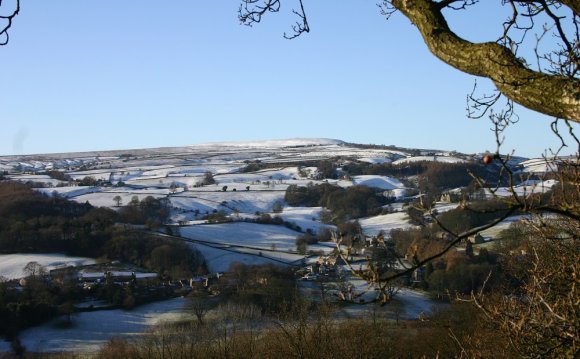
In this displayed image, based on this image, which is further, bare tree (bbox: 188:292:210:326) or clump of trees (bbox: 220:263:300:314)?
clump of trees (bbox: 220:263:300:314)

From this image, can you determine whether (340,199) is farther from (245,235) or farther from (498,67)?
(498,67)

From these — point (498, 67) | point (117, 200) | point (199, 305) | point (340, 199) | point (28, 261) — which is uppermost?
point (498, 67)

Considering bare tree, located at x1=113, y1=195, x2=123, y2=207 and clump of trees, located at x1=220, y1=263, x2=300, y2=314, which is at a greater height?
bare tree, located at x1=113, y1=195, x2=123, y2=207

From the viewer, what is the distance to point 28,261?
4303cm

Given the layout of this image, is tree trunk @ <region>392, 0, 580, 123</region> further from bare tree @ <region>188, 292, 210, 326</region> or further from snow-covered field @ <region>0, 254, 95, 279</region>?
snow-covered field @ <region>0, 254, 95, 279</region>

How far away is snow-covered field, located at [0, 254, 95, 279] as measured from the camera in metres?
41.0

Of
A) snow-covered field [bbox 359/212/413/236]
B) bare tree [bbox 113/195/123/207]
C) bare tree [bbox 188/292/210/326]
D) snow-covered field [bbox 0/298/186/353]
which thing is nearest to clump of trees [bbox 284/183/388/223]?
snow-covered field [bbox 359/212/413/236]

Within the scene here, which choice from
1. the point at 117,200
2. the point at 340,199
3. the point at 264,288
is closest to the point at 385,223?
the point at 340,199

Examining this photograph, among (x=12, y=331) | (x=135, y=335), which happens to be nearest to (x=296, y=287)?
(x=135, y=335)

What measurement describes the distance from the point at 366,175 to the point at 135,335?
68339 millimetres

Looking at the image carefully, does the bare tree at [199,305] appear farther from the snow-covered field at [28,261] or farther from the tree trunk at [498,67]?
the tree trunk at [498,67]

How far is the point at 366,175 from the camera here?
9788 centimetres

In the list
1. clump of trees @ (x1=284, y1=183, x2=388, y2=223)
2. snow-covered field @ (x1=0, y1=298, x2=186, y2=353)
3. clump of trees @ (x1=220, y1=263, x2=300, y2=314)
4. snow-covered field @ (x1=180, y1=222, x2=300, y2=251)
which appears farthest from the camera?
clump of trees @ (x1=284, y1=183, x2=388, y2=223)

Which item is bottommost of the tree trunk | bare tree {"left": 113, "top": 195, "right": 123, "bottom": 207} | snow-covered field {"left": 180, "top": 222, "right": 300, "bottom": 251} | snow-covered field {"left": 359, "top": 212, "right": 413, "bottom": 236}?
snow-covered field {"left": 180, "top": 222, "right": 300, "bottom": 251}
